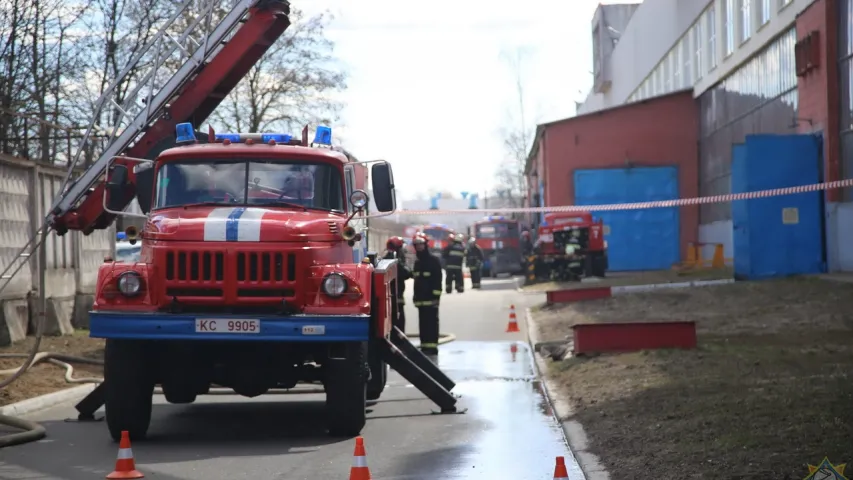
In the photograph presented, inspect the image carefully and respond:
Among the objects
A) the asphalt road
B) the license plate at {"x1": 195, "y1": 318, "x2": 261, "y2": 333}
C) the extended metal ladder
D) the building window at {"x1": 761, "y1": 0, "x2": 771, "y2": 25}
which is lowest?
the asphalt road

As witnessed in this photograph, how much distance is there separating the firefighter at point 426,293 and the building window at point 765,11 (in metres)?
18.9

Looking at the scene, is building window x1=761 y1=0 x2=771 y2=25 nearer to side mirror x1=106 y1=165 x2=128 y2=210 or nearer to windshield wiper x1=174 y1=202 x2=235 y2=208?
windshield wiper x1=174 y1=202 x2=235 y2=208

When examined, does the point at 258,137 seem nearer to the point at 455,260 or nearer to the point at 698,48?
the point at 455,260

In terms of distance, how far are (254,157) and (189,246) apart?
1.47 meters

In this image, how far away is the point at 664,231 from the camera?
46.4m

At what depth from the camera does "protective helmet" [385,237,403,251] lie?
18181 millimetres

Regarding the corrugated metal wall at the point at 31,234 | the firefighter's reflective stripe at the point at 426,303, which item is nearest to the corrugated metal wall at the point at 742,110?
the firefighter's reflective stripe at the point at 426,303

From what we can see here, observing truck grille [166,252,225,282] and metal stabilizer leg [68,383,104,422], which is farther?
metal stabilizer leg [68,383,104,422]

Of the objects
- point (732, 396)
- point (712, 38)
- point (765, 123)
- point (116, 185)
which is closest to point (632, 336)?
point (732, 396)

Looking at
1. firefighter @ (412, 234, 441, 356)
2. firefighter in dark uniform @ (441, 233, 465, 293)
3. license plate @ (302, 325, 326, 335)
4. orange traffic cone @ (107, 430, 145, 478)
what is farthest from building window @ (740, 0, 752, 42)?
orange traffic cone @ (107, 430, 145, 478)

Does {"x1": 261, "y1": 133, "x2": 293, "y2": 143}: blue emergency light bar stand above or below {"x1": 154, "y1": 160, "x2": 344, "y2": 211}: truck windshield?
above

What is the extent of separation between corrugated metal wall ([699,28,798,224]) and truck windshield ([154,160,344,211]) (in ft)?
70.0

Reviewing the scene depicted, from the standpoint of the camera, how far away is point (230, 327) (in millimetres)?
10383

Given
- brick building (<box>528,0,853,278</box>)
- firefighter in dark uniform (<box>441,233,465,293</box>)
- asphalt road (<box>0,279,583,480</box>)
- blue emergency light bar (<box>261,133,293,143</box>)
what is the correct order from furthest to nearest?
firefighter in dark uniform (<box>441,233,465,293</box>)
brick building (<box>528,0,853,278</box>)
blue emergency light bar (<box>261,133,293,143</box>)
asphalt road (<box>0,279,583,480</box>)
